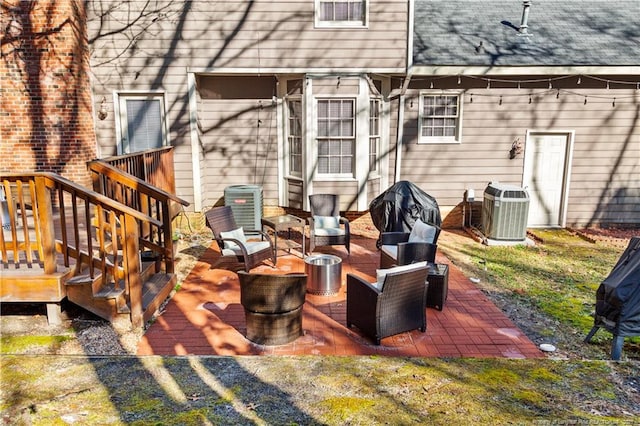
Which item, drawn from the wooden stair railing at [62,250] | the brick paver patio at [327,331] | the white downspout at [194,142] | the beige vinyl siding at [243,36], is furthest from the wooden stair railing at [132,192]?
the beige vinyl siding at [243,36]

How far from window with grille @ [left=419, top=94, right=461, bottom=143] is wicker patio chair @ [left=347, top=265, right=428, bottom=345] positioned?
19.1ft

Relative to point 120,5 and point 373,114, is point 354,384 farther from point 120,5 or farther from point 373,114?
point 120,5

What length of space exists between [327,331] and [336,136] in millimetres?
5151

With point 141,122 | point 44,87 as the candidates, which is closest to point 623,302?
point 141,122

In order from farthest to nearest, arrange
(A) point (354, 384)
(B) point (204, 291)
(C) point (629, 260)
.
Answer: (B) point (204, 291) < (C) point (629, 260) < (A) point (354, 384)

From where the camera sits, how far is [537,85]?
1001 cm

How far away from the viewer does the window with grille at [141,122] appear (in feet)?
31.0

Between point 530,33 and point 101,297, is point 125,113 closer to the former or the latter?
point 101,297

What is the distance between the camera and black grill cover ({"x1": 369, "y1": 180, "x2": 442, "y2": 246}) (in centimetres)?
822

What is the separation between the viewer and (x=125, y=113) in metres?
9.47

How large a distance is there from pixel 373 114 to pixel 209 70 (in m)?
3.48

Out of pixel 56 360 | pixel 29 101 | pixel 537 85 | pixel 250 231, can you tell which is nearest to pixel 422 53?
pixel 537 85

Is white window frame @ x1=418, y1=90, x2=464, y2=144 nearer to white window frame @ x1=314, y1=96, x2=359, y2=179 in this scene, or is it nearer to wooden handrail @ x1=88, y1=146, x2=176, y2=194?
white window frame @ x1=314, y1=96, x2=359, y2=179

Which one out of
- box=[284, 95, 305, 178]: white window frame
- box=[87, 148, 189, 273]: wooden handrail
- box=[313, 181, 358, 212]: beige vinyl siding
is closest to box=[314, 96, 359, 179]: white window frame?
box=[313, 181, 358, 212]: beige vinyl siding
